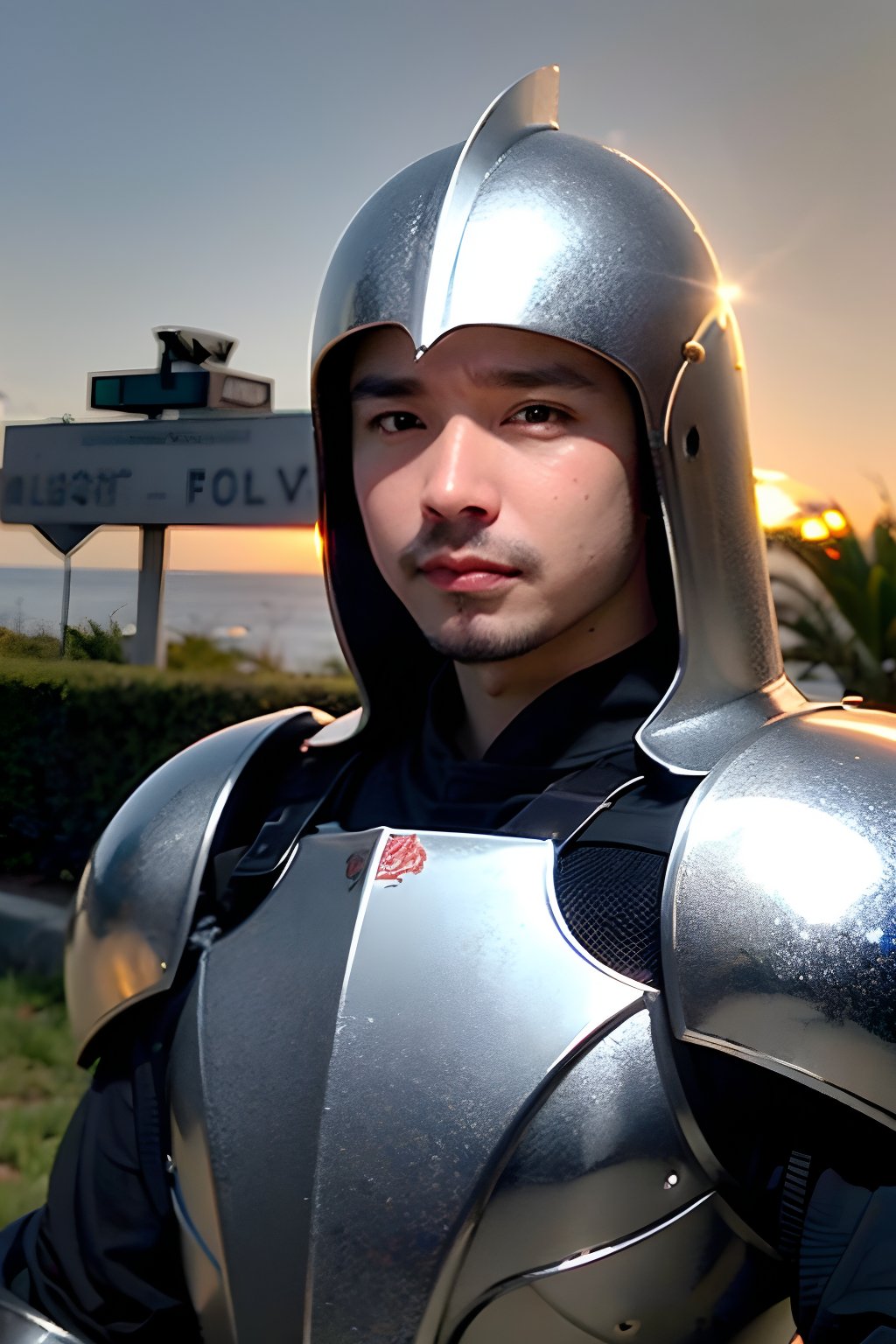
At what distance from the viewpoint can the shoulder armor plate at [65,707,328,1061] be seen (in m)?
1.15

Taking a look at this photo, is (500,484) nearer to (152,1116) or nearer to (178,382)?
(152,1116)

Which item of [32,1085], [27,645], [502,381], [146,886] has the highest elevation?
[502,381]

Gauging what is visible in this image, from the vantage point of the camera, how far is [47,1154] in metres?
3.08

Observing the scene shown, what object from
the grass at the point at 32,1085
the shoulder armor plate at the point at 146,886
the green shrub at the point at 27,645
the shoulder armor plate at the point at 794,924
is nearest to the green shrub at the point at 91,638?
the green shrub at the point at 27,645

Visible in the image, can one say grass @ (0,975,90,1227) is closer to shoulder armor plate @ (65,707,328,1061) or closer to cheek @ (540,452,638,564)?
shoulder armor plate @ (65,707,328,1061)

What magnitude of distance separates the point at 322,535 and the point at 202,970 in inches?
19.9

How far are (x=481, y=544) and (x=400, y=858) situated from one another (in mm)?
277

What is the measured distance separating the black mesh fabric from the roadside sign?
160 centimetres

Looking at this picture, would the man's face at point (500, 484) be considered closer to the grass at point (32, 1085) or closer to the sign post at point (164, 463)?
the sign post at point (164, 463)

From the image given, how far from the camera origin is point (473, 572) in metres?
1.04

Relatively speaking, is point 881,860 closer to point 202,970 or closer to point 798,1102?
point 798,1102

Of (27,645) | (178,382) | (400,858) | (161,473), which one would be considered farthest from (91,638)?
(178,382)

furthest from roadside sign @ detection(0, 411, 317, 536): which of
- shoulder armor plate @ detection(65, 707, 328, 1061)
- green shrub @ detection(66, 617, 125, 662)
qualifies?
shoulder armor plate @ detection(65, 707, 328, 1061)

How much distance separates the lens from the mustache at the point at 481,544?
3.36ft
